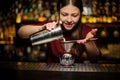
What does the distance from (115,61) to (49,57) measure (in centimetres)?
108

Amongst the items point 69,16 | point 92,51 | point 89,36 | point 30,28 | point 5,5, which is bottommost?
point 92,51

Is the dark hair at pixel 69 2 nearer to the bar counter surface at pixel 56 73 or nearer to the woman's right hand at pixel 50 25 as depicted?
the woman's right hand at pixel 50 25

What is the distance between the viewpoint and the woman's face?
396 centimetres

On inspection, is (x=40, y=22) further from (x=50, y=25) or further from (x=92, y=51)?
(x=92, y=51)

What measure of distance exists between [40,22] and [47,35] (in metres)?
0.31

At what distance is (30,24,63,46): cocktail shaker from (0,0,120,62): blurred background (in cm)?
14

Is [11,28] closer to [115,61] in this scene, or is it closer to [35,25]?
[35,25]

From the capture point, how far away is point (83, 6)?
13.4 ft

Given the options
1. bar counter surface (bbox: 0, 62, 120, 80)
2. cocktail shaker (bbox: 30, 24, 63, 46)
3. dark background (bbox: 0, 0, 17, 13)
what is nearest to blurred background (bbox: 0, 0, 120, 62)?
dark background (bbox: 0, 0, 17, 13)

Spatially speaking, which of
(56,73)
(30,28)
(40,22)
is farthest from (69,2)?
(56,73)

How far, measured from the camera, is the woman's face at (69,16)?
3963mm

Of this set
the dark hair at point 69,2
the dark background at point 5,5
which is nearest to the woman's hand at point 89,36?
the dark hair at point 69,2

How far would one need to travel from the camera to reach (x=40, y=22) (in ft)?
13.6

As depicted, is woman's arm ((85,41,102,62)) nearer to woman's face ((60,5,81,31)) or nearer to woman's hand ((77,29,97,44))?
woman's hand ((77,29,97,44))
